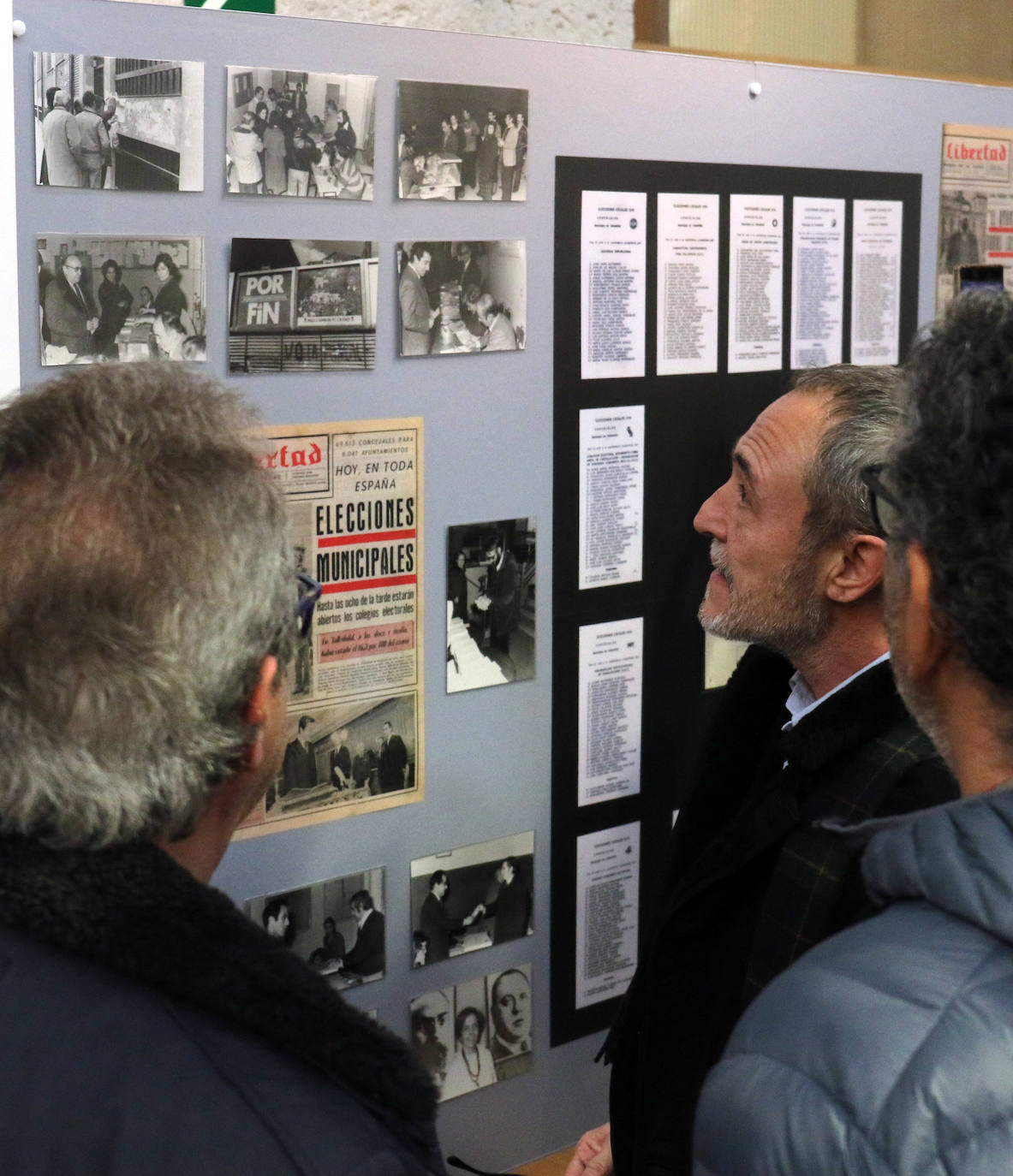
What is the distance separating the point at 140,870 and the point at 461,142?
105 cm

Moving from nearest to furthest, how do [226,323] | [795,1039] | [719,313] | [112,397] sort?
[795,1039] < [112,397] < [226,323] < [719,313]

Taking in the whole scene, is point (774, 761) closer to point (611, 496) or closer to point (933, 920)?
point (611, 496)

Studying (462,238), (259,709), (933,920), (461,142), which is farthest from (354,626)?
(933,920)

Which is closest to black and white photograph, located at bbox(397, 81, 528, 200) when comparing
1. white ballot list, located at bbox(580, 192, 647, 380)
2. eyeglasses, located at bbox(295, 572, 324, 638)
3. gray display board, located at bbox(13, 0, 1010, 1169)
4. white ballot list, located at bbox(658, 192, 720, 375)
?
gray display board, located at bbox(13, 0, 1010, 1169)

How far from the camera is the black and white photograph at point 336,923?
160 centimetres

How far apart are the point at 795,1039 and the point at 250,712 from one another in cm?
38

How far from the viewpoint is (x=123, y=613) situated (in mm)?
772

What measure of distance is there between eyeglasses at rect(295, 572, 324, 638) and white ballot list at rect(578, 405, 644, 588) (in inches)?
32.6

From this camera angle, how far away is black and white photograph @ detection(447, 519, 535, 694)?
167cm

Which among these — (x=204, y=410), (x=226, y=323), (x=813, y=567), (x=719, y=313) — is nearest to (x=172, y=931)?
(x=204, y=410)

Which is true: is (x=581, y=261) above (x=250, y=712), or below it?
above

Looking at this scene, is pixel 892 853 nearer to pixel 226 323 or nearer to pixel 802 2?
pixel 226 323

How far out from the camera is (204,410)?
0.88 m

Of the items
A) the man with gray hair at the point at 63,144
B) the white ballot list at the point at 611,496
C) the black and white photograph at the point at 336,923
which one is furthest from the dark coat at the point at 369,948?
A: the man with gray hair at the point at 63,144
